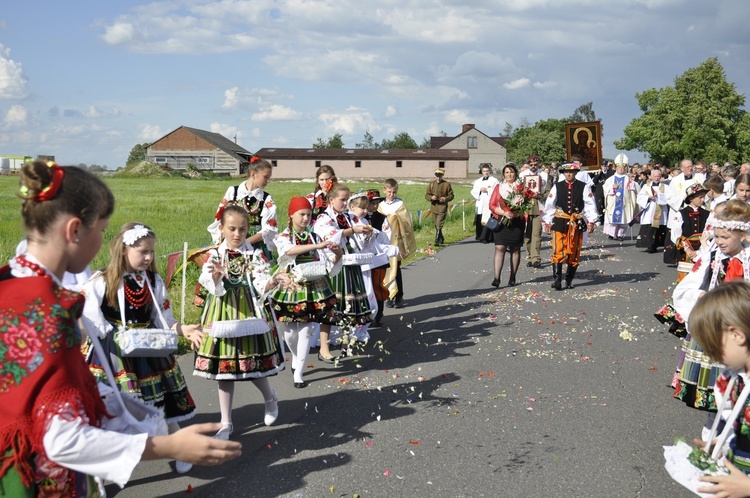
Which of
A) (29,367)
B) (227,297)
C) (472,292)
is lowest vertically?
(472,292)

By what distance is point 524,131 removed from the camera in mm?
103812

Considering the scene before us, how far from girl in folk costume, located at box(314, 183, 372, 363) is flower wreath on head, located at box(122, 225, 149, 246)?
10.4ft

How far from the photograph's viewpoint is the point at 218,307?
223 inches

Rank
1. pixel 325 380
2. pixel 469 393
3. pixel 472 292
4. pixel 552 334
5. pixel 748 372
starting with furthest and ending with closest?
pixel 472 292 < pixel 552 334 < pixel 325 380 < pixel 469 393 < pixel 748 372

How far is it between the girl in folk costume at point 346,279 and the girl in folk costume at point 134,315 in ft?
10.2

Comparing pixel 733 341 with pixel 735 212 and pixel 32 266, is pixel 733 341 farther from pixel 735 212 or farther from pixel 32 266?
pixel 735 212

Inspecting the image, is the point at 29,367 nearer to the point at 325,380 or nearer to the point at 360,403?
the point at 360,403

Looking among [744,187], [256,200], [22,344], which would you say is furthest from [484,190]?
[22,344]

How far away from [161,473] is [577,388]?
4.16 metres

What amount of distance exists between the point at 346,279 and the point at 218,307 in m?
2.76

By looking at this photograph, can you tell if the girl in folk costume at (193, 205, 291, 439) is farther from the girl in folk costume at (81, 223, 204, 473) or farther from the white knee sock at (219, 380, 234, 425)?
the girl in folk costume at (81, 223, 204, 473)

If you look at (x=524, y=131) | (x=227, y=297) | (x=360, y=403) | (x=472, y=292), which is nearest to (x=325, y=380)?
(x=360, y=403)

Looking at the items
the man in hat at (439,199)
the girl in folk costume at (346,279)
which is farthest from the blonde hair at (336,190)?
the man in hat at (439,199)

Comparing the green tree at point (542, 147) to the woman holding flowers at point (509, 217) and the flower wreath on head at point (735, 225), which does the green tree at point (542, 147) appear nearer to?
the woman holding flowers at point (509, 217)
